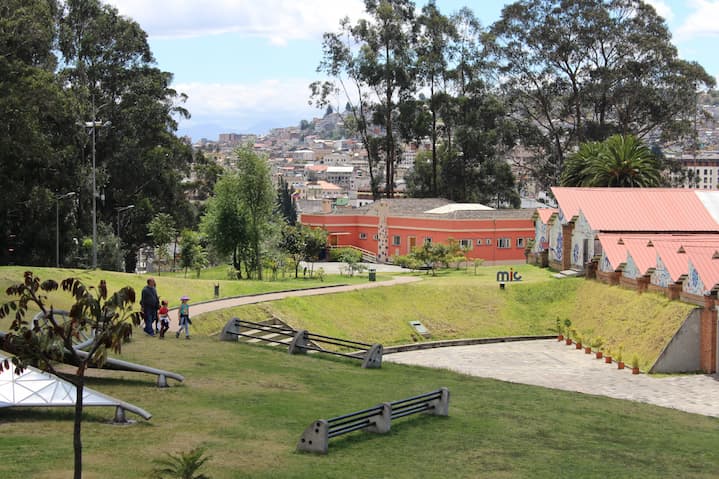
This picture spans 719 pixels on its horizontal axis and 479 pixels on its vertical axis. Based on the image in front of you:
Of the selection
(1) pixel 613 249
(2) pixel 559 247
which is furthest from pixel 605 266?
(2) pixel 559 247

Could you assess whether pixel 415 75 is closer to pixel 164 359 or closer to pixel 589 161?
pixel 589 161

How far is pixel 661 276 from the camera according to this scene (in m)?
38.7

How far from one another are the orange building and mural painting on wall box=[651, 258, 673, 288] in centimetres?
2068

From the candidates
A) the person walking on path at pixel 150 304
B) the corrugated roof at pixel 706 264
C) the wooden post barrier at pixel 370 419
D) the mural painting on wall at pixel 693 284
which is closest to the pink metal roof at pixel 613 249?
the corrugated roof at pixel 706 264

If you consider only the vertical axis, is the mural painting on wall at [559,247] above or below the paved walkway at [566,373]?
above

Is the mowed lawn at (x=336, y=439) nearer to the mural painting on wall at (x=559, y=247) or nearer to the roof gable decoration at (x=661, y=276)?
the roof gable decoration at (x=661, y=276)

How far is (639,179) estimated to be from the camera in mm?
Result: 57094

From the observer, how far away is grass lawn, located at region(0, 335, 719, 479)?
588 inches

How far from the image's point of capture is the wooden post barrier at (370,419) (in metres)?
15.9

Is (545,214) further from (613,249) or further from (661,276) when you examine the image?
(661,276)

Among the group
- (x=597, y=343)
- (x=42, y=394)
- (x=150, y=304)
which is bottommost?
(x=597, y=343)

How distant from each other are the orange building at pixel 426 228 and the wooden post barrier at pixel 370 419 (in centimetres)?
4003

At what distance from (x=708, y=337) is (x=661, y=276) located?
15.0ft

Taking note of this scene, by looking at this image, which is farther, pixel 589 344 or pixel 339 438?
pixel 589 344
